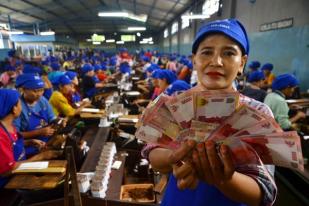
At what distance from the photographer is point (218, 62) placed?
94 centimetres

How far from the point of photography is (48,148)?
9.22 feet

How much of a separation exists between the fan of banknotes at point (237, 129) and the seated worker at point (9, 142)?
2.06 meters

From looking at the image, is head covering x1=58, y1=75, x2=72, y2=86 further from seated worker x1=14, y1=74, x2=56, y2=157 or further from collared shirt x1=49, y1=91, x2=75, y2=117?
seated worker x1=14, y1=74, x2=56, y2=157

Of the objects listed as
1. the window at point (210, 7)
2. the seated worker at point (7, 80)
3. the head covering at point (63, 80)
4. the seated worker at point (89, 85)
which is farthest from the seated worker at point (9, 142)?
the window at point (210, 7)

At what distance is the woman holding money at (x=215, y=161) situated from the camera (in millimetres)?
757

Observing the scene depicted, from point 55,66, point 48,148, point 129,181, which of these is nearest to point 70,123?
point 48,148

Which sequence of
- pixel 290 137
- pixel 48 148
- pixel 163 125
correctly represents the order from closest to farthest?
pixel 290 137 → pixel 163 125 → pixel 48 148

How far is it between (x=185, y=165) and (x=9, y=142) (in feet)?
7.29

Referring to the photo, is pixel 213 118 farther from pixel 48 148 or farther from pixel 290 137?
pixel 48 148

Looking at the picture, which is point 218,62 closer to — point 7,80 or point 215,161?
point 215,161

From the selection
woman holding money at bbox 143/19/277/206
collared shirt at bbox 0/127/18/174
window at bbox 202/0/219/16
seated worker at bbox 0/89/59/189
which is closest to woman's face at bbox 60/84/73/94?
seated worker at bbox 0/89/59/189

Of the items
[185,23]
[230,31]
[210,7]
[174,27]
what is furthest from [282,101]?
[174,27]

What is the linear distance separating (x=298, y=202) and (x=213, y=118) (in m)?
3.50

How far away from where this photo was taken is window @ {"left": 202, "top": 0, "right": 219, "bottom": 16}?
11.5m
